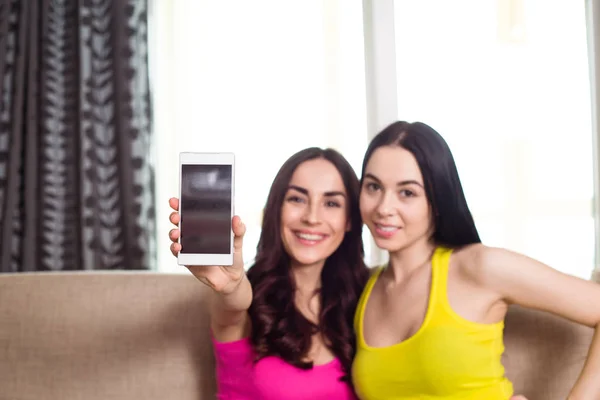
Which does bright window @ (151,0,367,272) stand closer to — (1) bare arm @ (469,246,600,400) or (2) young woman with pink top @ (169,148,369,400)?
(2) young woman with pink top @ (169,148,369,400)

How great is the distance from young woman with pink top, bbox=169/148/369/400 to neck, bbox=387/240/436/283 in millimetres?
190

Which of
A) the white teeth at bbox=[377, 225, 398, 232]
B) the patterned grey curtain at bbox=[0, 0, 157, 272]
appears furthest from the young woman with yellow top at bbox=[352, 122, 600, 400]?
the patterned grey curtain at bbox=[0, 0, 157, 272]

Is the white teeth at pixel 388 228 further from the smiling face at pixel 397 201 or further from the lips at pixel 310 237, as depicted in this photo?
the lips at pixel 310 237

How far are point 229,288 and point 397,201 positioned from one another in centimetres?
40

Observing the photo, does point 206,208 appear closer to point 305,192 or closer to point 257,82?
point 305,192

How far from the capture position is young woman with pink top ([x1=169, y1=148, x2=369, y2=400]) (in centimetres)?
140

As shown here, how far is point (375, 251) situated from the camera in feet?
7.88

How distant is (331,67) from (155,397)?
1.48 m

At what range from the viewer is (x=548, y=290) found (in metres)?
1.19

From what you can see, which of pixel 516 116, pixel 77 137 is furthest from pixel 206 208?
pixel 516 116

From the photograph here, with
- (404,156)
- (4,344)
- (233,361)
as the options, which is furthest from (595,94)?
(4,344)

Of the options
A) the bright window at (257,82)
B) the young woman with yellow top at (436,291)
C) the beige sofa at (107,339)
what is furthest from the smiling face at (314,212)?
the bright window at (257,82)

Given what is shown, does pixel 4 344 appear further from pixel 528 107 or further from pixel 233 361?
pixel 528 107

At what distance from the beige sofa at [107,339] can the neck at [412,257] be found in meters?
0.57
